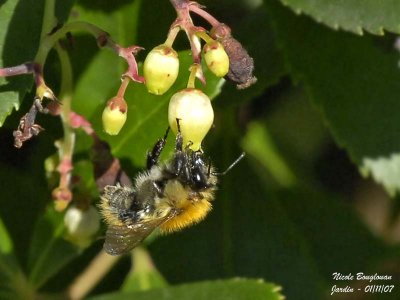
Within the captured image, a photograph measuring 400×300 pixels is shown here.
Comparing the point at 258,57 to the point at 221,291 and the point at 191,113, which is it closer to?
the point at 221,291

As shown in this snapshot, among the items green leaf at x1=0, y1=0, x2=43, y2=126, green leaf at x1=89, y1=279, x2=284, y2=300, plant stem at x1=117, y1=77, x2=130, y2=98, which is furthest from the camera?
green leaf at x1=89, y1=279, x2=284, y2=300

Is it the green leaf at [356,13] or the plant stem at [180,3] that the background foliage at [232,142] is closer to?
the green leaf at [356,13]

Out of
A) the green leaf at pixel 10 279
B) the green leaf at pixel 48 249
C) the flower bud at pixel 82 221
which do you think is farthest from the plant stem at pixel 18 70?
the green leaf at pixel 10 279

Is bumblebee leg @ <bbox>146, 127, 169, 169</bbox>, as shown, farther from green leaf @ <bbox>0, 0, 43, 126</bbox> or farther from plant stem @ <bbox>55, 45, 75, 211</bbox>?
green leaf @ <bbox>0, 0, 43, 126</bbox>

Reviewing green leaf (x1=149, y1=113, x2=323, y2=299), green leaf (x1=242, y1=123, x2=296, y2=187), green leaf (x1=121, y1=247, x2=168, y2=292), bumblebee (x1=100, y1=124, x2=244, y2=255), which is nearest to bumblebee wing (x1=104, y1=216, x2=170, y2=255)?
bumblebee (x1=100, y1=124, x2=244, y2=255)

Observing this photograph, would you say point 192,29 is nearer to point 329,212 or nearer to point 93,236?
point 93,236

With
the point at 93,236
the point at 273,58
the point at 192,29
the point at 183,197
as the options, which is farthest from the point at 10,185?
the point at 192,29
